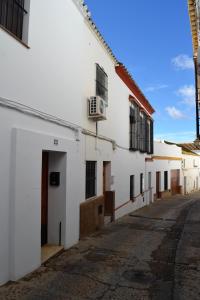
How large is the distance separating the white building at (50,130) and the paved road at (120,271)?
0.38 m

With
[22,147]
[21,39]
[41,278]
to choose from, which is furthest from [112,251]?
[21,39]

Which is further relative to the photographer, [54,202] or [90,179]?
[90,179]

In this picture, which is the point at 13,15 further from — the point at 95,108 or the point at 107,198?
the point at 107,198

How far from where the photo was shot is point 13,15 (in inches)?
216

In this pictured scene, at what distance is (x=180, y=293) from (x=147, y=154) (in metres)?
14.6

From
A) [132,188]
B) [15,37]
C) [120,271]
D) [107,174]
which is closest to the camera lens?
[15,37]

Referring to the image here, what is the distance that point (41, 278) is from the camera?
535 cm

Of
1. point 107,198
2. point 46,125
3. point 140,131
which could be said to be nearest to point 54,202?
point 46,125

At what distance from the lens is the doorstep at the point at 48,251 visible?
249 inches

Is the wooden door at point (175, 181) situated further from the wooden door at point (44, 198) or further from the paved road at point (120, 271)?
the wooden door at point (44, 198)

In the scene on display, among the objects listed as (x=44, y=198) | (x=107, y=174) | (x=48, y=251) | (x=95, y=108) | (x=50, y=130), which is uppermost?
(x=95, y=108)

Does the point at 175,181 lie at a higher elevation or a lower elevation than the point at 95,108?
lower

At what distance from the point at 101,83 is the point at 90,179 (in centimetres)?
314

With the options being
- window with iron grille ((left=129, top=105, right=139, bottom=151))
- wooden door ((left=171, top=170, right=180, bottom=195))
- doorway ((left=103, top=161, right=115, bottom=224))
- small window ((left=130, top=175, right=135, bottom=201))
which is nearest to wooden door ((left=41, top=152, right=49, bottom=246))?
doorway ((left=103, top=161, right=115, bottom=224))
